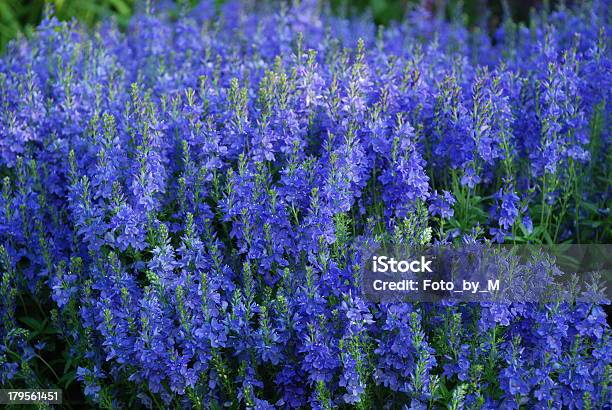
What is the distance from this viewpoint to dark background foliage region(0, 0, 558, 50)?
664 centimetres

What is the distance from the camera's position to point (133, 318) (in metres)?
3.19

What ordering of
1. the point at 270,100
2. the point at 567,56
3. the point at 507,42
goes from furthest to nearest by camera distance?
the point at 507,42
the point at 567,56
the point at 270,100

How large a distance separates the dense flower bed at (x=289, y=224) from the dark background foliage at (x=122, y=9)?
2.39m

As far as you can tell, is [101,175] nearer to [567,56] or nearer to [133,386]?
[133,386]

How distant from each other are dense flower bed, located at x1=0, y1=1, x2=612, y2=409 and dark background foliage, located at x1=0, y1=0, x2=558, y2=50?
2.39m

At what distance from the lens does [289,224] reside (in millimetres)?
3318

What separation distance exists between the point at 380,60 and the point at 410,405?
230 cm

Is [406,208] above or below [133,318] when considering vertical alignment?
above

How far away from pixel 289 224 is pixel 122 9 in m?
4.40

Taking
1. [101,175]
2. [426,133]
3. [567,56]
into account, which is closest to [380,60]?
[426,133]

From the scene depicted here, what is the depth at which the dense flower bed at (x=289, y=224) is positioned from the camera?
307 centimetres

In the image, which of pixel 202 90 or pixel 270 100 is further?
pixel 202 90

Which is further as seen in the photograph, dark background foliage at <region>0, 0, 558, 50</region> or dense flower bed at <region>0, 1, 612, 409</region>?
dark background foliage at <region>0, 0, 558, 50</region>

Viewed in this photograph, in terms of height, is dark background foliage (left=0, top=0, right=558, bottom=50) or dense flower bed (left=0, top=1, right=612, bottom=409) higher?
dark background foliage (left=0, top=0, right=558, bottom=50)
